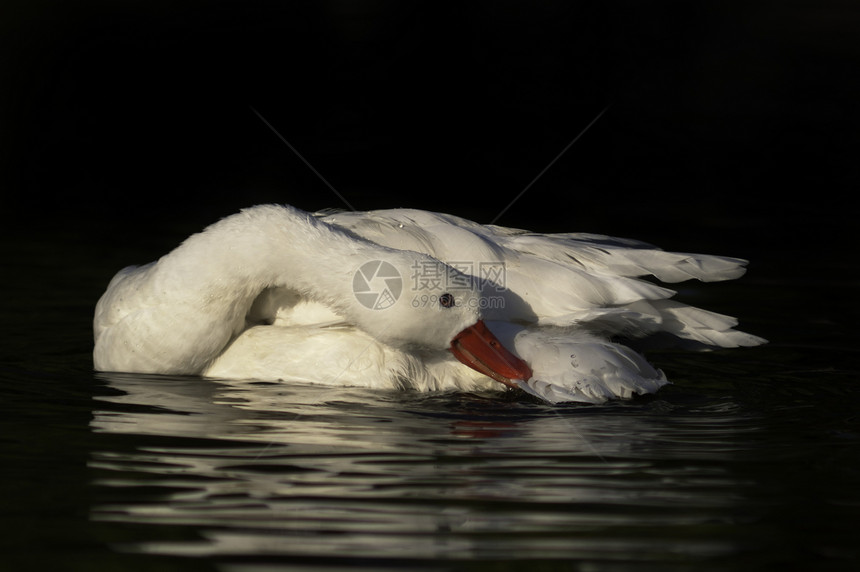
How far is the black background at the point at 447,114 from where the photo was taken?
14102 millimetres

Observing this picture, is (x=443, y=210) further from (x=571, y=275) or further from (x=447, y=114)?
(x=571, y=275)

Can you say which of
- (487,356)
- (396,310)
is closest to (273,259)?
(396,310)

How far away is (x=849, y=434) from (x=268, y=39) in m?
13.7

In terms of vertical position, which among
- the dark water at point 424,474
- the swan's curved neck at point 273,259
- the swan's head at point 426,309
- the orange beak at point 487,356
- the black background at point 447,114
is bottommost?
the dark water at point 424,474

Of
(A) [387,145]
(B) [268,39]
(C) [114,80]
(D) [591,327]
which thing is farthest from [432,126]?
(D) [591,327]

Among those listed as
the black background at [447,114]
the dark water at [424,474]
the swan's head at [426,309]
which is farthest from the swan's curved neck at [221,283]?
the black background at [447,114]

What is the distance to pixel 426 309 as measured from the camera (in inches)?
264

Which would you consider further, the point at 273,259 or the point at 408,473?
the point at 273,259

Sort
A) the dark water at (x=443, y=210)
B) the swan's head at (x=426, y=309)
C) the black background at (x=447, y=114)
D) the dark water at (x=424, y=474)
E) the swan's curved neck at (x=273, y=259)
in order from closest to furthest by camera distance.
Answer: the dark water at (x=424, y=474), the dark water at (x=443, y=210), the swan's head at (x=426, y=309), the swan's curved neck at (x=273, y=259), the black background at (x=447, y=114)

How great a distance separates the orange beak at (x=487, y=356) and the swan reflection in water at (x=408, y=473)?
185mm

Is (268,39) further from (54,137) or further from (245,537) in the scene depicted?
(245,537)

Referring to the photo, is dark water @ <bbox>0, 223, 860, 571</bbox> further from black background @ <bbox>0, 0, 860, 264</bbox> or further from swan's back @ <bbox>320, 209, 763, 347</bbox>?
black background @ <bbox>0, 0, 860, 264</bbox>

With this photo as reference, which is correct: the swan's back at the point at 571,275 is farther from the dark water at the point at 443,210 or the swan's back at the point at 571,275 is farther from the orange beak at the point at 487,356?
the dark water at the point at 443,210

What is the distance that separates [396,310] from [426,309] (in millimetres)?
167
